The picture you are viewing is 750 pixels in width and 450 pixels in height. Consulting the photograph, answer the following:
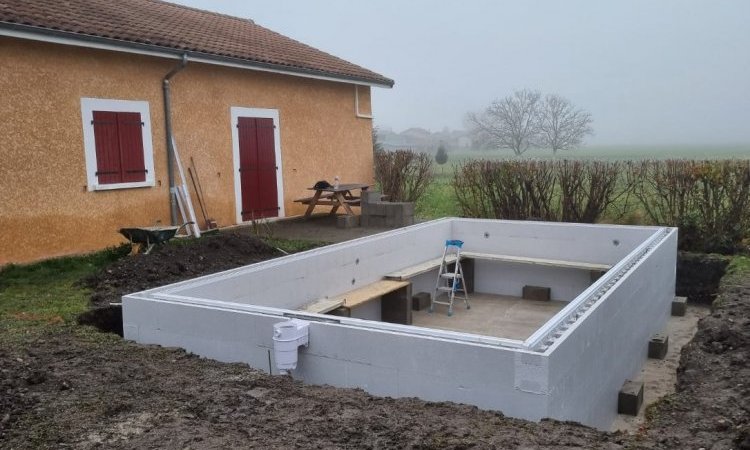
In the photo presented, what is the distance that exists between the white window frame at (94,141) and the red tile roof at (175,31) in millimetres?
919

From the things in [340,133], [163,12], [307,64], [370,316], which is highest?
[163,12]

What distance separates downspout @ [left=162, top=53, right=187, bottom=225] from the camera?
36.8 ft

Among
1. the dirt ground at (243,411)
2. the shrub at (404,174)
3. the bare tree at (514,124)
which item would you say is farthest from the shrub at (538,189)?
the bare tree at (514,124)

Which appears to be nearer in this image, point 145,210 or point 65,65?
point 65,65

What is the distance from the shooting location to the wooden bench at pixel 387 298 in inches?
325

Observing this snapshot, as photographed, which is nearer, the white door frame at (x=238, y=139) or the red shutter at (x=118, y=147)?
the red shutter at (x=118, y=147)

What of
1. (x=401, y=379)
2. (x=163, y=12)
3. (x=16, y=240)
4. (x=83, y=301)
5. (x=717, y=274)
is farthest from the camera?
(x=163, y=12)

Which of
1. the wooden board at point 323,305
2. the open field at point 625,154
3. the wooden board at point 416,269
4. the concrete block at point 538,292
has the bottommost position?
the concrete block at point 538,292

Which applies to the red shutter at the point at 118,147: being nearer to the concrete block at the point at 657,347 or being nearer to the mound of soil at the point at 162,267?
the mound of soil at the point at 162,267

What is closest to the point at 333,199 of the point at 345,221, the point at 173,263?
the point at 345,221

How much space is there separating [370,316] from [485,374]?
5130mm

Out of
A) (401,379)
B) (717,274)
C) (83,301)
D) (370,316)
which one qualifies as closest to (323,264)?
(370,316)

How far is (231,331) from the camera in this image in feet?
17.4

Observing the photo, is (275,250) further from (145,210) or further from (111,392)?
(111,392)
